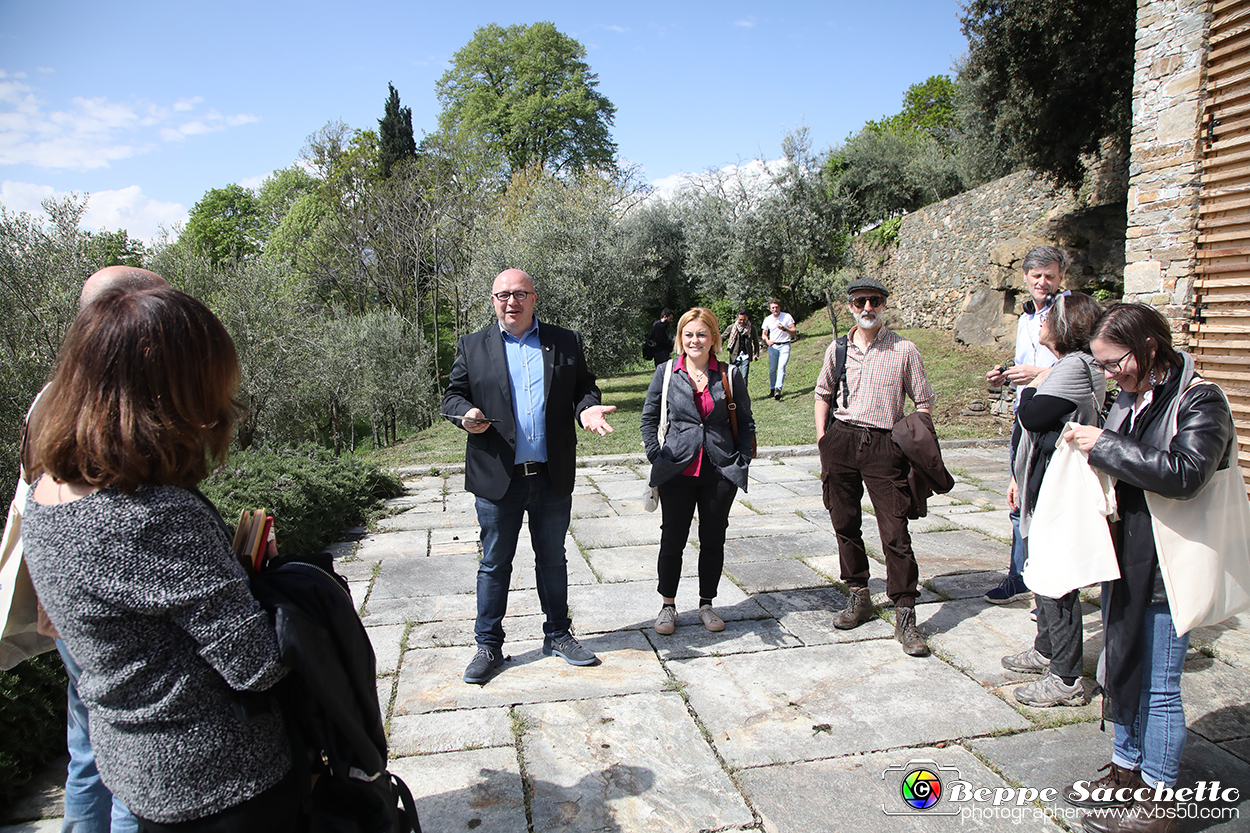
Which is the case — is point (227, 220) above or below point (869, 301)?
above

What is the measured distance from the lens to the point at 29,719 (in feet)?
9.12

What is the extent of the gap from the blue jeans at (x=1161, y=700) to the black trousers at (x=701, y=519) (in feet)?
6.08

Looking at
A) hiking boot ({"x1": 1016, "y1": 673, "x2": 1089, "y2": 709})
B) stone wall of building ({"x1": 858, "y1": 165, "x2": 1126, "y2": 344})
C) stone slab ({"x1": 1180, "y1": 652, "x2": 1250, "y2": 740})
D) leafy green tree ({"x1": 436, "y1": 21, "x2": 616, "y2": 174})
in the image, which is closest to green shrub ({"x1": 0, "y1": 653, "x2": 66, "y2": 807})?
hiking boot ({"x1": 1016, "y1": 673, "x2": 1089, "y2": 709})

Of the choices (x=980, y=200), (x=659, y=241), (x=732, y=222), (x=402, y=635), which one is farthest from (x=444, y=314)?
(x=402, y=635)

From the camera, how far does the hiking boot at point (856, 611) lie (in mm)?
3982

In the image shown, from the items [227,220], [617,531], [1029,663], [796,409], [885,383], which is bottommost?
[617,531]

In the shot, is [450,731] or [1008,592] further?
[1008,592]

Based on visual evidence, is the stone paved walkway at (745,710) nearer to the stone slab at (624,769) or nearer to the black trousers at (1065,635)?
the stone slab at (624,769)

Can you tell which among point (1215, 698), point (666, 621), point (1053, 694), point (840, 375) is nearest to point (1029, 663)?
point (1053, 694)

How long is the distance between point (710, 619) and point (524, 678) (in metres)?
1.08

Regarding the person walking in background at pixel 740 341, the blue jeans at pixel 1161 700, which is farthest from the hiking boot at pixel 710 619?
the person walking in background at pixel 740 341

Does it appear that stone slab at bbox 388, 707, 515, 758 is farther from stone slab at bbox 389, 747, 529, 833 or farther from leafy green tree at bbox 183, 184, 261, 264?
leafy green tree at bbox 183, 184, 261, 264

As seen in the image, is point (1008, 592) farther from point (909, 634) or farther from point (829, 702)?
point (829, 702)

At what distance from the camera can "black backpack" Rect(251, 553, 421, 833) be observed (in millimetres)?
1360
